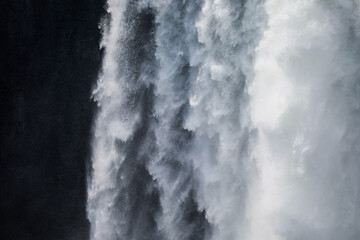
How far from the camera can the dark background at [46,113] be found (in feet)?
28.9

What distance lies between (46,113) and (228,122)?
458 cm

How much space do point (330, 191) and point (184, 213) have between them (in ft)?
8.91

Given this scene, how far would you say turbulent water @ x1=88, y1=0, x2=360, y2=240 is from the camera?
5.75 metres

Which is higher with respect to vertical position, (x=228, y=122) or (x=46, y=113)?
(x=46, y=113)

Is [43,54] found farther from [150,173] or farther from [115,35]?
[150,173]

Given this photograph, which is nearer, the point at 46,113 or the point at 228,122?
the point at 228,122

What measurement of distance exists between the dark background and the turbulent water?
45 cm

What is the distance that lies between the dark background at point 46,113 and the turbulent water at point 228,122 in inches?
17.7

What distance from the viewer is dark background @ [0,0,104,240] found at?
8805 mm

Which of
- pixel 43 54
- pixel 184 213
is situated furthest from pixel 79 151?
pixel 184 213

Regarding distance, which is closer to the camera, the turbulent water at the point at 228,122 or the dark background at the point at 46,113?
the turbulent water at the point at 228,122

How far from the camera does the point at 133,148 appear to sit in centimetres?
834

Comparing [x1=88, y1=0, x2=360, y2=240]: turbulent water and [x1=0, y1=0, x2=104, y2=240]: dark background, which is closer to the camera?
[x1=88, y1=0, x2=360, y2=240]: turbulent water

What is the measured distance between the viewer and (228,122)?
6.73 metres
